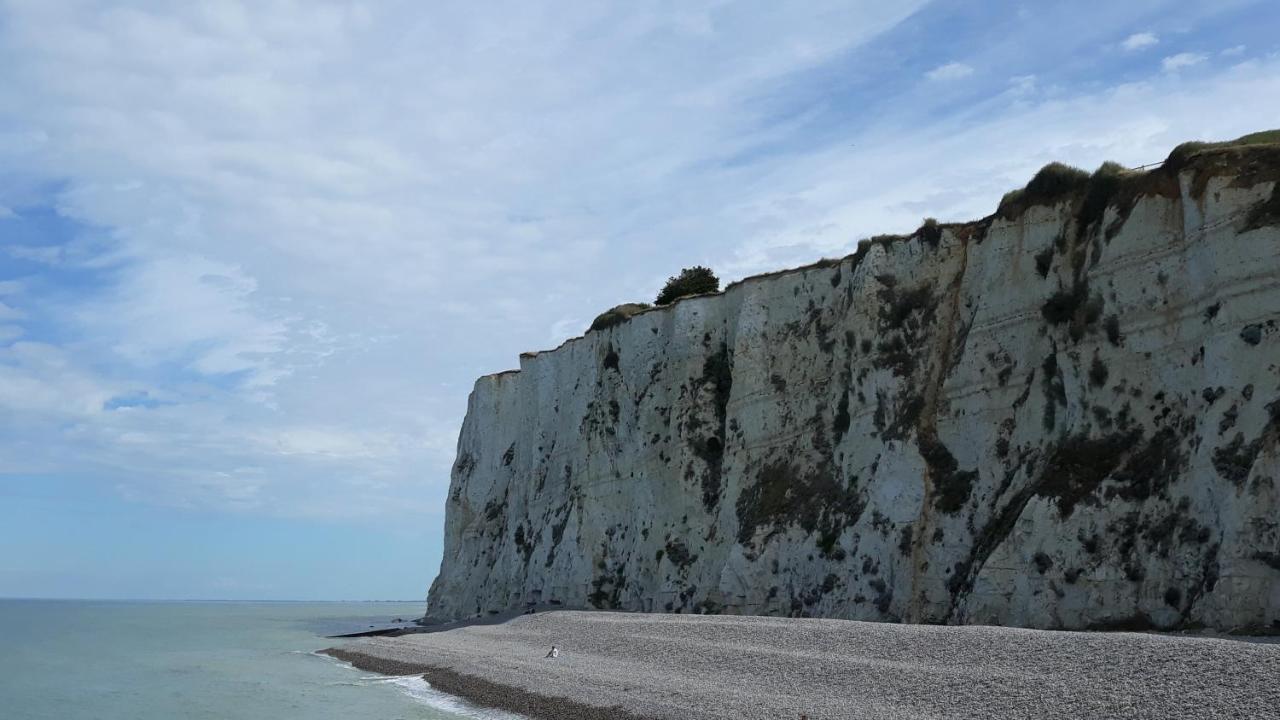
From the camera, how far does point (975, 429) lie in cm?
2688

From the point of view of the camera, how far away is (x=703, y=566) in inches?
1398

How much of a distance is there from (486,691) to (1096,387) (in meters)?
14.4

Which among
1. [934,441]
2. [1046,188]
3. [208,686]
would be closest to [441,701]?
[208,686]

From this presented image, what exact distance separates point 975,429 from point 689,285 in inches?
1281

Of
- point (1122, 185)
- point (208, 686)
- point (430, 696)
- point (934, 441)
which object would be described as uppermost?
point (1122, 185)

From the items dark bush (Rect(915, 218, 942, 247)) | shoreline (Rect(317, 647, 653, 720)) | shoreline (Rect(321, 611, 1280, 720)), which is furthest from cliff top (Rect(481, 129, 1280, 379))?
A: shoreline (Rect(317, 647, 653, 720))

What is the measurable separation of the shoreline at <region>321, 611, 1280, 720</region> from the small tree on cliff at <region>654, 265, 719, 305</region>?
31.2 meters

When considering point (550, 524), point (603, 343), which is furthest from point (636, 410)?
point (550, 524)

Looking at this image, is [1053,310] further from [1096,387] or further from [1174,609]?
[1174,609]

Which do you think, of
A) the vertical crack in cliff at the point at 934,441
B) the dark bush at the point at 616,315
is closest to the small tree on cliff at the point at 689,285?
the dark bush at the point at 616,315

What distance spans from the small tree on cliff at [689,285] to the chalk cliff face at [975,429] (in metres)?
13.7

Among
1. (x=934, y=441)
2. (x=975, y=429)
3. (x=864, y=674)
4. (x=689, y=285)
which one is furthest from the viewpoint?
(x=689, y=285)

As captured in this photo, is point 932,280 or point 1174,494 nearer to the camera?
point 1174,494

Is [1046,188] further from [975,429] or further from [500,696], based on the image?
[500,696]
